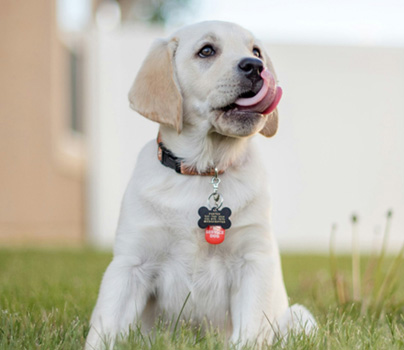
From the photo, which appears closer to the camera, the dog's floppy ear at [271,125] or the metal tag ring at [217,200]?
the metal tag ring at [217,200]

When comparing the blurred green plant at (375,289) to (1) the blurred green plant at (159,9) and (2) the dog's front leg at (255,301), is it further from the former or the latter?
(1) the blurred green plant at (159,9)

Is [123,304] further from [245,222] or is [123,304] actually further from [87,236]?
[87,236]

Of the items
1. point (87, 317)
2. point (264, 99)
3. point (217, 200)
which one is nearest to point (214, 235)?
point (217, 200)

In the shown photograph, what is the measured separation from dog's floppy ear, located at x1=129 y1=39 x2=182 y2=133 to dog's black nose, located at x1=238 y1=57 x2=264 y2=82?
0.28 meters

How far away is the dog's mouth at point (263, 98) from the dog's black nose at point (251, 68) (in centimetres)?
2

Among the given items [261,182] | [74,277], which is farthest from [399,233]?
[261,182]

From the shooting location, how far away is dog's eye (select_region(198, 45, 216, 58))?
263cm

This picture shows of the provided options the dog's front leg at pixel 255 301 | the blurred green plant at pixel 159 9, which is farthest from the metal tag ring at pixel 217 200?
the blurred green plant at pixel 159 9

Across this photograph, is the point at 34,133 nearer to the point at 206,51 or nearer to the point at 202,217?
the point at 206,51

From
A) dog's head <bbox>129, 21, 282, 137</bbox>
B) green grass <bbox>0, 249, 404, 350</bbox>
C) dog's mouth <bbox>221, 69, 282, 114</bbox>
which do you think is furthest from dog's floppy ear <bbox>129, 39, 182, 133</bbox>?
green grass <bbox>0, 249, 404, 350</bbox>

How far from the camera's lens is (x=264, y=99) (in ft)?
7.91

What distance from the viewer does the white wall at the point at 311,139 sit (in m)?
9.80

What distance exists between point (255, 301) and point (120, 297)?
50cm

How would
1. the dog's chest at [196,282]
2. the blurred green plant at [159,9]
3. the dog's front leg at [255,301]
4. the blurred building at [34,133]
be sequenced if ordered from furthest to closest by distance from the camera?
1. the blurred green plant at [159,9]
2. the blurred building at [34,133]
3. the dog's chest at [196,282]
4. the dog's front leg at [255,301]
